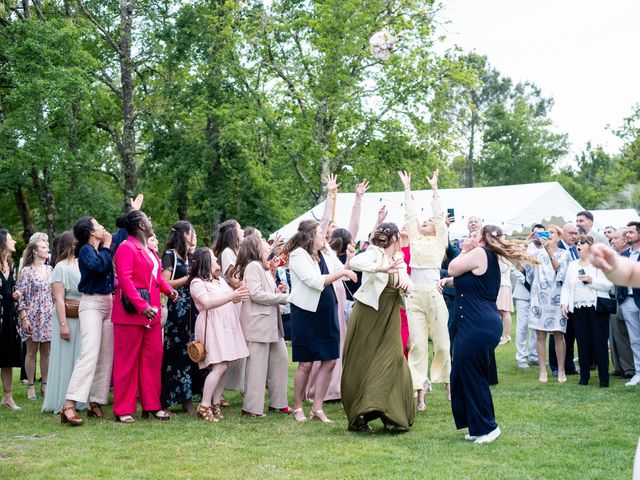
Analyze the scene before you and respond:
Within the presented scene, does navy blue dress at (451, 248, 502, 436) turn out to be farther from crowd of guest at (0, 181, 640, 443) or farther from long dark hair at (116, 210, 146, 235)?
long dark hair at (116, 210, 146, 235)

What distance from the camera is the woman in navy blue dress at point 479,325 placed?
7016 millimetres

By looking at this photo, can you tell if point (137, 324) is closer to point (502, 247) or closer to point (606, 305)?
point (502, 247)

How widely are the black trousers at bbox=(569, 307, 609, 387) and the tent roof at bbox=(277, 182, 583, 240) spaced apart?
7857 millimetres

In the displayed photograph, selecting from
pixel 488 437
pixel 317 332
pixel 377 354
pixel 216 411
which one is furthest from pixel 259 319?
pixel 488 437

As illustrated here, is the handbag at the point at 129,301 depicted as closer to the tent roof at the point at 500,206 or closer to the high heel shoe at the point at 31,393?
the high heel shoe at the point at 31,393

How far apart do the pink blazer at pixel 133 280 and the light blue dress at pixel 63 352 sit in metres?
0.82

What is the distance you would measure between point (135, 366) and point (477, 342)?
11.2ft

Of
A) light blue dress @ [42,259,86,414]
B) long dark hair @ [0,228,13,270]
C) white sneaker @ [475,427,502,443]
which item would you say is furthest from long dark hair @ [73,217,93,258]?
white sneaker @ [475,427,502,443]

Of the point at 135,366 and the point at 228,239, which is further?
the point at 228,239

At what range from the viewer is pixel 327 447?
6.95m

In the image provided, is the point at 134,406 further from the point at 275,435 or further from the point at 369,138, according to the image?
the point at 369,138

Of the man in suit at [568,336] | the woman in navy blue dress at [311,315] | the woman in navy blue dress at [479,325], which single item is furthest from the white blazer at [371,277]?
the man in suit at [568,336]

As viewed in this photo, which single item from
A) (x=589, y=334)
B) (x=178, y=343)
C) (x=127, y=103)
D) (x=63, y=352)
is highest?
(x=127, y=103)

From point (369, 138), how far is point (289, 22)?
16.2 feet
